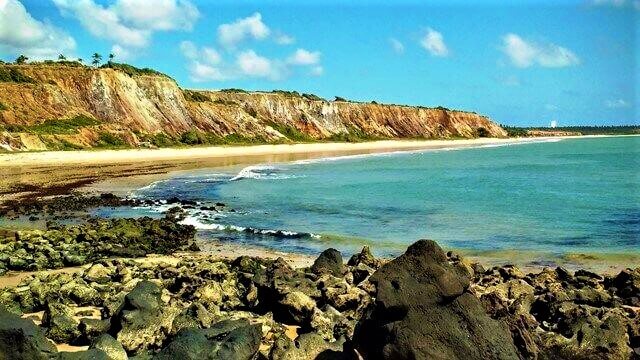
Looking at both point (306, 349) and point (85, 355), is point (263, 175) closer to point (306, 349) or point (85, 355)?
point (306, 349)

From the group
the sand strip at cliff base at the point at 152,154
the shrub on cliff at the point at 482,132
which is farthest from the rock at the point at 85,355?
the shrub on cliff at the point at 482,132

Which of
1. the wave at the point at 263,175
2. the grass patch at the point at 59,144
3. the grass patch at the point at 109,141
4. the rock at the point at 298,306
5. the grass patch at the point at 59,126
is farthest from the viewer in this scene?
the grass patch at the point at 109,141

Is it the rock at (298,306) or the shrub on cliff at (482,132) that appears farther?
the shrub on cliff at (482,132)

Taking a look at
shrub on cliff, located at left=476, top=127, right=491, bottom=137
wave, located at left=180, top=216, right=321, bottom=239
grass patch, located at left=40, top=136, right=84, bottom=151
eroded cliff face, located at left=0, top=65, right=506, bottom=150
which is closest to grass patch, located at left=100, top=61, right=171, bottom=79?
eroded cliff face, located at left=0, top=65, right=506, bottom=150

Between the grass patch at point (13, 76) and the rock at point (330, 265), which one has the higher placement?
the grass patch at point (13, 76)

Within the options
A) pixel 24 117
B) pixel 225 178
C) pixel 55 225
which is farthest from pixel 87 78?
pixel 55 225

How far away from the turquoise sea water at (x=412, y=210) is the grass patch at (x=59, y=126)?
20.5 meters

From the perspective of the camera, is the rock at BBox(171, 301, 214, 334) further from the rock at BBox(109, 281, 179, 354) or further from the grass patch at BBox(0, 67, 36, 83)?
the grass patch at BBox(0, 67, 36, 83)

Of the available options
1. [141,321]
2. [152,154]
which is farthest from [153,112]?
[141,321]

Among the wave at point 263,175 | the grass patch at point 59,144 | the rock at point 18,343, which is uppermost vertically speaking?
the grass patch at point 59,144

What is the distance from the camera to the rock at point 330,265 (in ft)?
39.0

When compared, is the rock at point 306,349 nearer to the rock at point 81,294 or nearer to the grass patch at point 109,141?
the rock at point 81,294

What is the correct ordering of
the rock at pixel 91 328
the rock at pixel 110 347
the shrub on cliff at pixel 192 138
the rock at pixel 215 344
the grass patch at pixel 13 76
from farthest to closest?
the shrub on cliff at pixel 192 138
the grass patch at pixel 13 76
the rock at pixel 91 328
the rock at pixel 110 347
the rock at pixel 215 344

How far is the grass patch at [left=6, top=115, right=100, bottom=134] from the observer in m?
56.2
